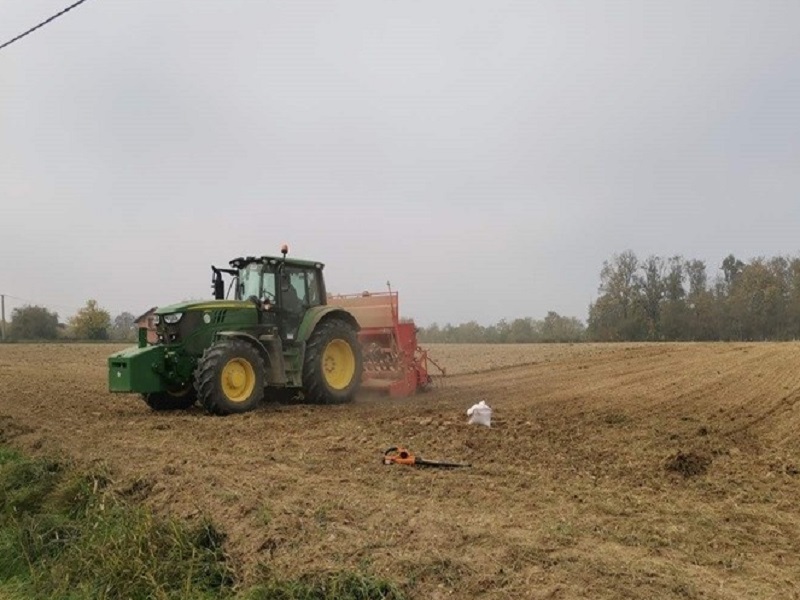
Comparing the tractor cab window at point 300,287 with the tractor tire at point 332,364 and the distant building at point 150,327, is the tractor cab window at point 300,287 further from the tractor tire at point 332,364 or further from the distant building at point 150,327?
the distant building at point 150,327

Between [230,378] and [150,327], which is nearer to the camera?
[230,378]

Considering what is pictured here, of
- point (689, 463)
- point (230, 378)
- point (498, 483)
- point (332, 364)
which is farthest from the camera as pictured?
point (332, 364)

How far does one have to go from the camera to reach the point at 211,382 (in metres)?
10.3

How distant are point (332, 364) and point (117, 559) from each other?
26.2 feet

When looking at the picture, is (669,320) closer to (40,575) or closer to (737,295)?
(737,295)

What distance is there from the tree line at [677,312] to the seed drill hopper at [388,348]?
26.0 meters

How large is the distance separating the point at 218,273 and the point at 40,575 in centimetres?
791

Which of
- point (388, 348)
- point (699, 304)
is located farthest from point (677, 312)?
point (388, 348)

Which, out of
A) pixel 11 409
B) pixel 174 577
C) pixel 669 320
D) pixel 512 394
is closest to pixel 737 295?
pixel 669 320

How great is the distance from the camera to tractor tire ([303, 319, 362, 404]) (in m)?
12.0

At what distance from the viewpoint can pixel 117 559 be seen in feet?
15.3

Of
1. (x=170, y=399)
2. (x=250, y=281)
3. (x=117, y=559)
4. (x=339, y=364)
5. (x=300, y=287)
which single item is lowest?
(x=117, y=559)

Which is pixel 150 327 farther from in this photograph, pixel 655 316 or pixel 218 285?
pixel 655 316

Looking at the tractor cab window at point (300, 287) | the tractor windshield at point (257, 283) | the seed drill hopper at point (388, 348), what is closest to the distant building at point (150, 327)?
the tractor windshield at point (257, 283)
